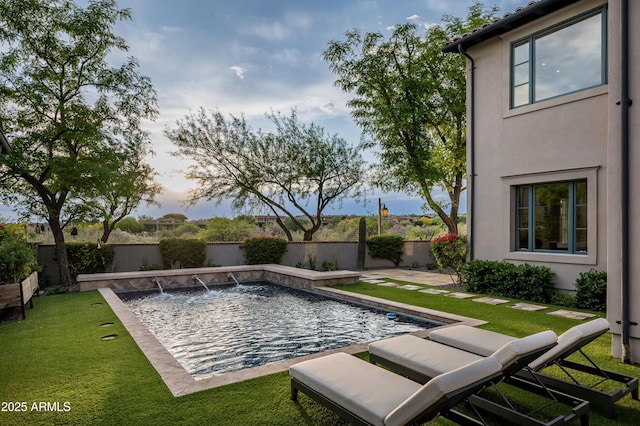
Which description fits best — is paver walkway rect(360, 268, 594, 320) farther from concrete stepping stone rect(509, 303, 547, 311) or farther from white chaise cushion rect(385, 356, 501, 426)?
white chaise cushion rect(385, 356, 501, 426)

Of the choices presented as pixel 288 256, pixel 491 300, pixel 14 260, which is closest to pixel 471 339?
pixel 491 300

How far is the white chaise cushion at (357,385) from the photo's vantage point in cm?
271

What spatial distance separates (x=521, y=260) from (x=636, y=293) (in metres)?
4.32

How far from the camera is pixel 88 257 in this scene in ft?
38.9

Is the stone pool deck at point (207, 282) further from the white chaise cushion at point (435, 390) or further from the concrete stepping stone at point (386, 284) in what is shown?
the white chaise cushion at point (435, 390)

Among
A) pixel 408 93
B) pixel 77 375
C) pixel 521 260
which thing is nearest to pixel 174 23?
pixel 408 93

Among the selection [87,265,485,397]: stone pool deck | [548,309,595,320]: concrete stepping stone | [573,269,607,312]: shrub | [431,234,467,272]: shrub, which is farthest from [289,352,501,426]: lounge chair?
[431,234,467,272]: shrub

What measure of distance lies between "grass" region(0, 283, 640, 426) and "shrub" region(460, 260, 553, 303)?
6.77ft

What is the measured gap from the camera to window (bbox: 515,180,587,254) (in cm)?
790

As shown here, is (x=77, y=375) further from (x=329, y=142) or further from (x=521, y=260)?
(x=329, y=142)

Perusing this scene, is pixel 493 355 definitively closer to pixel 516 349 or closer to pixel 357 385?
pixel 516 349

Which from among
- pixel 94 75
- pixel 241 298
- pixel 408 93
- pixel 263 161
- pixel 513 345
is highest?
pixel 408 93

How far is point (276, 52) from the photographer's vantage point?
569 inches

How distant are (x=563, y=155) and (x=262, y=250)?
10.3 meters
